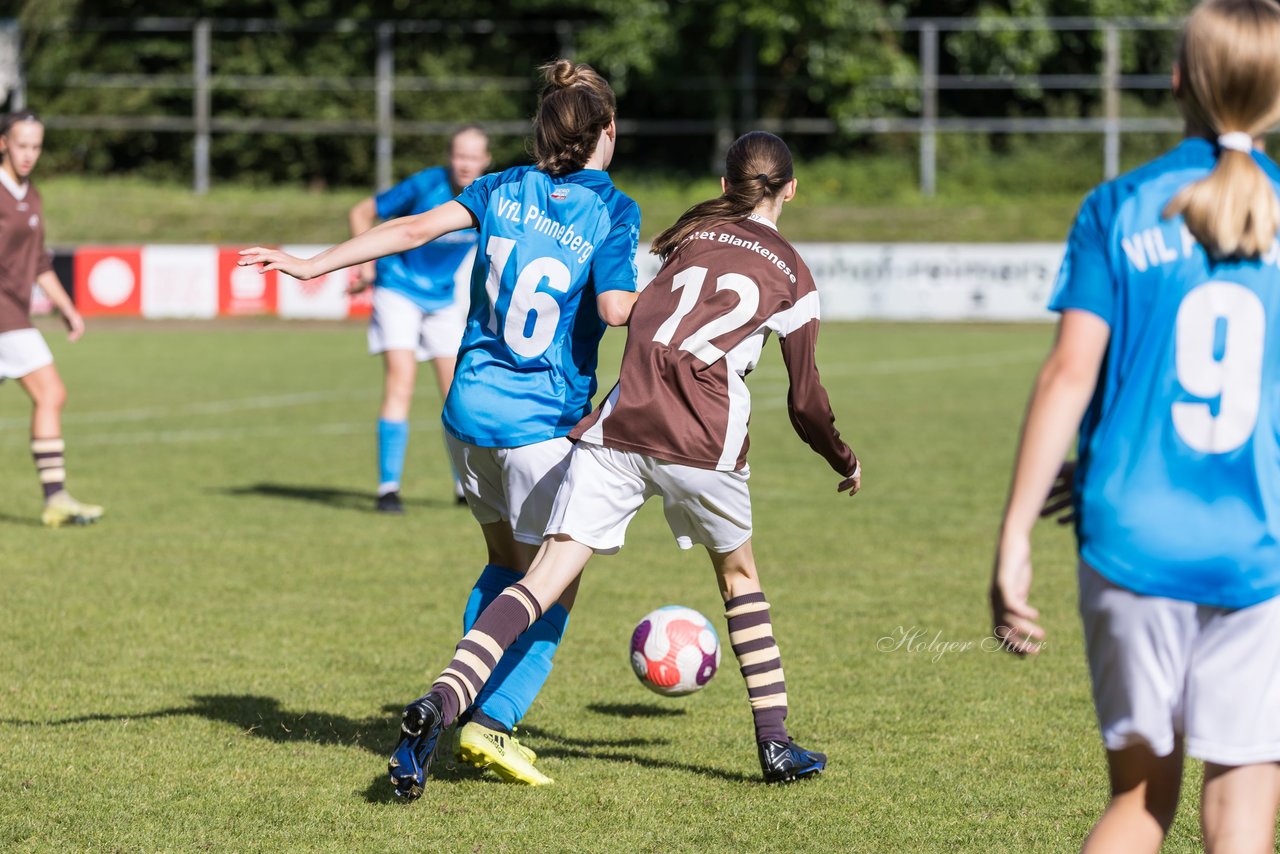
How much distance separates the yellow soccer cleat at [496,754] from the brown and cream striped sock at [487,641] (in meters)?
0.26

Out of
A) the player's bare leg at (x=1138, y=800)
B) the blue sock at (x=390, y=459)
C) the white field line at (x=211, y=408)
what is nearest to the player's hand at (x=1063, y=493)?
the player's bare leg at (x=1138, y=800)

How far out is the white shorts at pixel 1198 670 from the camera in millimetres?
2537

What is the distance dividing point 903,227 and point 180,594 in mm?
25694

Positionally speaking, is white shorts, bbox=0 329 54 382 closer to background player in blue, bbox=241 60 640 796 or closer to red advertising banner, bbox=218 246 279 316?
background player in blue, bbox=241 60 640 796

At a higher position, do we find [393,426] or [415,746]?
[415,746]

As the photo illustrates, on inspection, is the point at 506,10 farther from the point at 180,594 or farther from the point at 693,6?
the point at 180,594

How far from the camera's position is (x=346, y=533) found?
866 centimetres

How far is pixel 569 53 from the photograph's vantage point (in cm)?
3500

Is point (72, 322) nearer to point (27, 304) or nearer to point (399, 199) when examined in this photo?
point (27, 304)

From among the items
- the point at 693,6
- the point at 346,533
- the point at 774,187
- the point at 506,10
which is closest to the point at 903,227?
the point at 693,6

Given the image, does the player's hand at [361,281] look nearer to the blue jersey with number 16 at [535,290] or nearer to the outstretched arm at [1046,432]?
the blue jersey with number 16 at [535,290]

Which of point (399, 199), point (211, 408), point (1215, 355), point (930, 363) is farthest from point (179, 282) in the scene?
point (1215, 355)

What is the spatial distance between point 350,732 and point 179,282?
22.0 metres

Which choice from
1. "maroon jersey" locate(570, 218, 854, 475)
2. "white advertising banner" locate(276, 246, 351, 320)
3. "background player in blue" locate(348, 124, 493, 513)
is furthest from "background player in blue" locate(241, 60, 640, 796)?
"white advertising banner" locate(276, 246, 351, 320)
